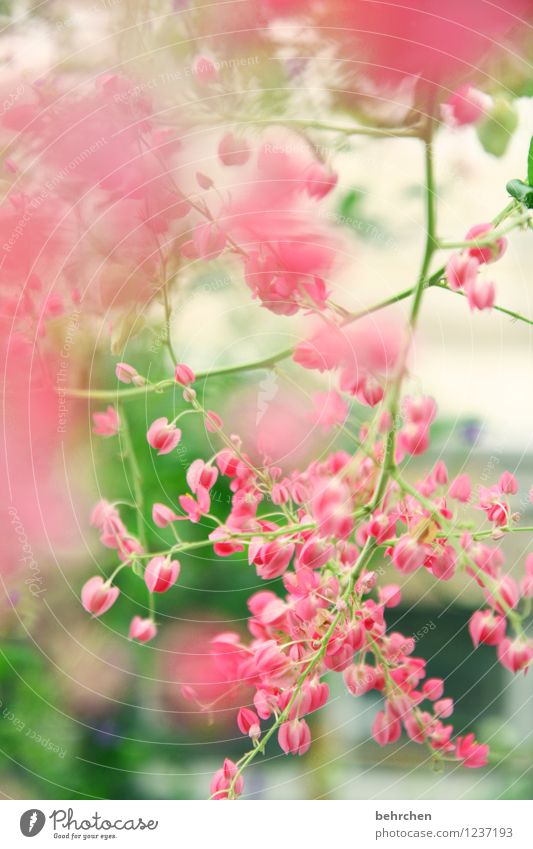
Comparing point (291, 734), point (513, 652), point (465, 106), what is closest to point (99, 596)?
point (291, 734)

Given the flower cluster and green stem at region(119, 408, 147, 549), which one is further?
green stem at region(119, 408, 147, 549)

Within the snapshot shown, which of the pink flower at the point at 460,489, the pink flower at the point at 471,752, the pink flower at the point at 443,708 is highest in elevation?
the pink flower at the point at 460,489

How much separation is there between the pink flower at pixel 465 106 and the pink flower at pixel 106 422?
291 millimetres

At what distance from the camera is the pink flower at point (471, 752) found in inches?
23.0

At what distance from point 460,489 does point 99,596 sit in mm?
249

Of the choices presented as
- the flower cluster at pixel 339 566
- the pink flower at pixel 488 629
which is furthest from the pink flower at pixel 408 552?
the pink flower at pixel 488 629

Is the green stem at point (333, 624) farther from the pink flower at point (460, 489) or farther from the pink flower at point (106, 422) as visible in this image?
the pink flower at point (106, 422)

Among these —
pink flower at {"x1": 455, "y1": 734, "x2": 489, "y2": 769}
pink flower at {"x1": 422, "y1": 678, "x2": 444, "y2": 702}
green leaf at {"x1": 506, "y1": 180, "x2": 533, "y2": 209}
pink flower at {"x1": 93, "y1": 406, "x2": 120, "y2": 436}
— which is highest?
green leaf at {"x1": 506, "y1": 180, "x2": 533, "y2": 209}

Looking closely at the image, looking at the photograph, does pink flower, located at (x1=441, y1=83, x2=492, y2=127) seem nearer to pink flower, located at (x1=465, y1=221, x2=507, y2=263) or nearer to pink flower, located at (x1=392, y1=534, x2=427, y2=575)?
pink flower, located at (x1=465, y1=221, x2=507, y2=263)

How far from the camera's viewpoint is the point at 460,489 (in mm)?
523

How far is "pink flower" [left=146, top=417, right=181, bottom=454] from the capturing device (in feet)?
1.79

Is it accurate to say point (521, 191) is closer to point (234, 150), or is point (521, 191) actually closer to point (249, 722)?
point (234, 150)

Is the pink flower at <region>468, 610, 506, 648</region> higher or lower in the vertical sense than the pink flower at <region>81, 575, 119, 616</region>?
lower

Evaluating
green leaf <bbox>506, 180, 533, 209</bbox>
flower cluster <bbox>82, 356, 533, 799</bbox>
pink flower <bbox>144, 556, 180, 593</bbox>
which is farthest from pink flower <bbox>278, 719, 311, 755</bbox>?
green leaf <bbox>506, 180, 533, 209</bbox>
